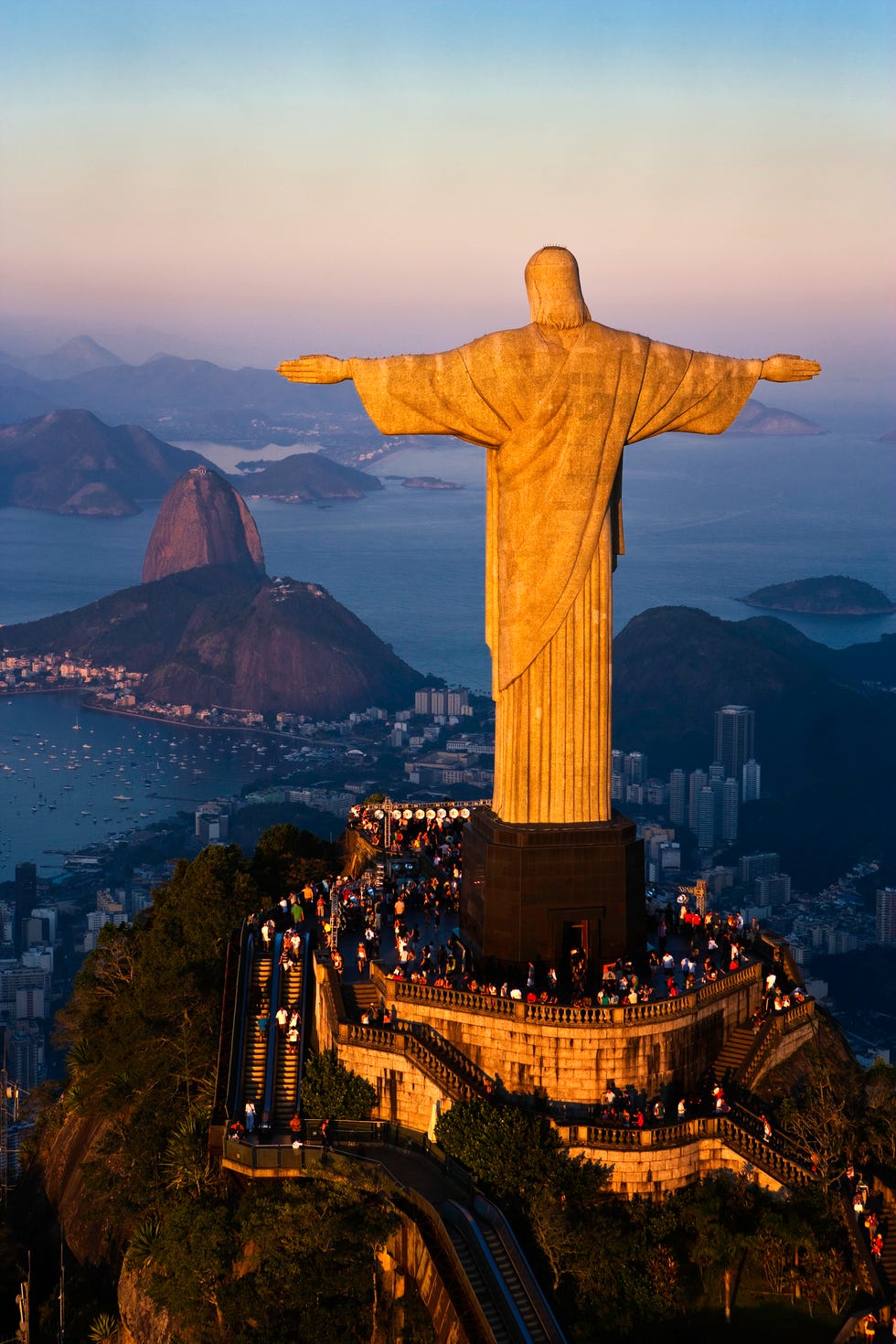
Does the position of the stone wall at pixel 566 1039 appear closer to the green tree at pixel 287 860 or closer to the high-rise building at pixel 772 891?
the green tree at pixel 287 860

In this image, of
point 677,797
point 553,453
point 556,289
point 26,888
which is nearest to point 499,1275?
point 553,453

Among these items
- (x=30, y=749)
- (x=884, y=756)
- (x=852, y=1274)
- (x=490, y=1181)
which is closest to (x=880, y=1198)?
(x=852, y=1274)

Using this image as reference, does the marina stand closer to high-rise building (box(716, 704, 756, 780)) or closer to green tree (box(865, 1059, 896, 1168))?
high-rise building (box(716, 704, 756, 780))

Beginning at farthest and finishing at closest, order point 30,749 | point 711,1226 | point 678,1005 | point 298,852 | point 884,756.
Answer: point 30,749 < point 884,756 < point 298,852 < point 678,1005 < point 711,1226

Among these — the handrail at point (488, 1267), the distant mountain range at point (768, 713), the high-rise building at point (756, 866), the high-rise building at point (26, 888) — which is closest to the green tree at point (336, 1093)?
the handrail at point (488, 1267)

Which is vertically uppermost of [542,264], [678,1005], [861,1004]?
[542,264]

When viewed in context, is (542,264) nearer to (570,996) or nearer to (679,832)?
(570,996)

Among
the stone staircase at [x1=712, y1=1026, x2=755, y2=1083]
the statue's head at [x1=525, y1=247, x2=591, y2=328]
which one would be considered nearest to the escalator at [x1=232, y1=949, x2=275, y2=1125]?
the stone staircase at [x1=712, y1=1026, x2=755, y2=1083]
